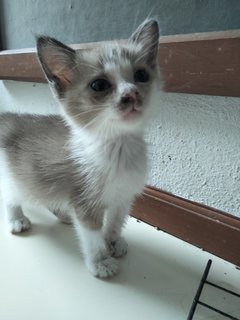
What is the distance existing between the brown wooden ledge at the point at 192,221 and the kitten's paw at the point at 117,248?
158 mm

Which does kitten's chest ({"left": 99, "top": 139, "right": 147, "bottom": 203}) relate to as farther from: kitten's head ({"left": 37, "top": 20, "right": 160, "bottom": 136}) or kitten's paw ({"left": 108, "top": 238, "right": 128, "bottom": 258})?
kitten's paw ({"left": 108, "top": 238, "right": 128, "bottom": 258})

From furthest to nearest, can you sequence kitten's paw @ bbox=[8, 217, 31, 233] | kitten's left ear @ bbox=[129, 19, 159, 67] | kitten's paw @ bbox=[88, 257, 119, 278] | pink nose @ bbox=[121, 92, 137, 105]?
kitten's paw @ bbox=[8, 217, 31, 233], kitten's paw @ bbox=[88, 257, 119, 278], kitten's left ear @ bbox=[129, 19, 159, 67], pink nose @ bbox=[121, 92, 137, 105]

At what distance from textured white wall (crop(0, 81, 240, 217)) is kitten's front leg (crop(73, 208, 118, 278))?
0.24 m

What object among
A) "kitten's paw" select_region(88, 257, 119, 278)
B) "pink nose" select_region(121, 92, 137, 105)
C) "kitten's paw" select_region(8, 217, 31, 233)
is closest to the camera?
"pink nose" select_region(121, 92, 137, 105)

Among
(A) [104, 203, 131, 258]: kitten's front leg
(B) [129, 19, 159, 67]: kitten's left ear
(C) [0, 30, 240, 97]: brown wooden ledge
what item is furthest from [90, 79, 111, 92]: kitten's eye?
(A) [104, 203, 131, 258]: kitten's front leg

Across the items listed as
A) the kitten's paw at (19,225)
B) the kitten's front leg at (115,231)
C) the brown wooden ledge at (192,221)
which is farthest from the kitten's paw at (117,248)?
the kitten's paw at (19,225)

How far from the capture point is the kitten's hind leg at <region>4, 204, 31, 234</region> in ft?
3.52

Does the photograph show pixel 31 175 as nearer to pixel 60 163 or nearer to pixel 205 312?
pixel 60 163

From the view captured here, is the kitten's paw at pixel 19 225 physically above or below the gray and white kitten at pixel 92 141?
below

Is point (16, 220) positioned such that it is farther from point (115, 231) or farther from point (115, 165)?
point (115, 165)

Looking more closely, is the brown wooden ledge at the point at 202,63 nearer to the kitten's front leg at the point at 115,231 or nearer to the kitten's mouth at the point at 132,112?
the kitten's mouth at the point at 132,112

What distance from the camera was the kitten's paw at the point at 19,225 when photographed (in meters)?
1.07

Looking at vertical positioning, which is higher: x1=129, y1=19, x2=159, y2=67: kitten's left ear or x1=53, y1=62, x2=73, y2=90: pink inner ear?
x1=129, y1=19, x2=159, y2=67: kitten's left ear

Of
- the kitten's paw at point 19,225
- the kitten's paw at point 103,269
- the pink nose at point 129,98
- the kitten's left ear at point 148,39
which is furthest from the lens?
the kitten's paw at point 19,225
